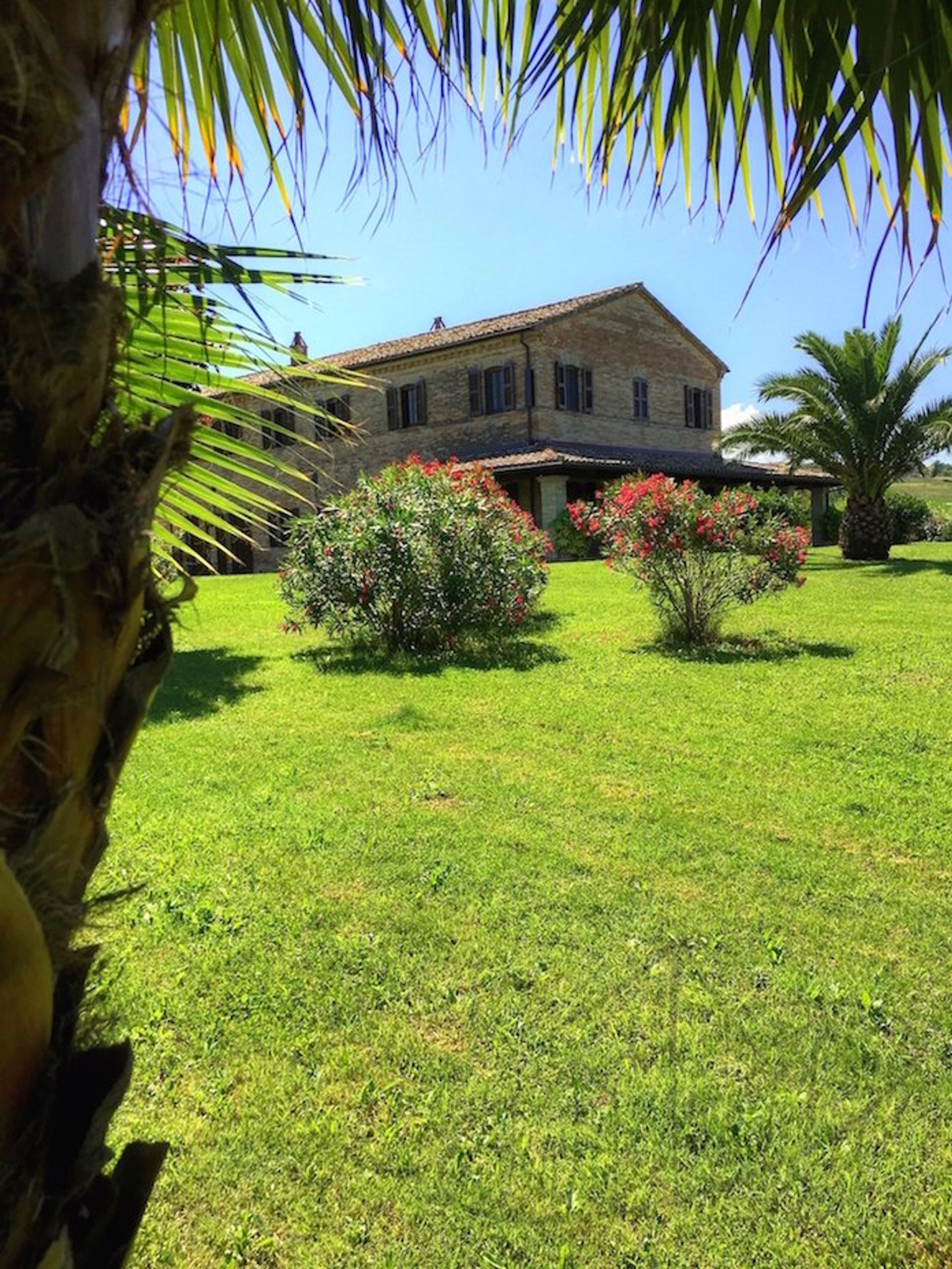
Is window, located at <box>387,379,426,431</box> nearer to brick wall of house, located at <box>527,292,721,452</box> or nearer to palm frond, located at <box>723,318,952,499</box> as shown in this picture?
brick wall of house, located at <box>527,292,721,452</box>

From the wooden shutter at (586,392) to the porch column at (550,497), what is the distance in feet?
15.4

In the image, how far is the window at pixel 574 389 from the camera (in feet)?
89.5

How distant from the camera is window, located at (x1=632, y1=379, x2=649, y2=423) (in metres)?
30.4

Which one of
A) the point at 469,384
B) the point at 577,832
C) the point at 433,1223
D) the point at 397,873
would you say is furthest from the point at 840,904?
the point at 469,384

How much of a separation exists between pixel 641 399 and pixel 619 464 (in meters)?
6.85

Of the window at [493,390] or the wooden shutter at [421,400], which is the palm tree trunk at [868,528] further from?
the wooden shutter at [421,400]

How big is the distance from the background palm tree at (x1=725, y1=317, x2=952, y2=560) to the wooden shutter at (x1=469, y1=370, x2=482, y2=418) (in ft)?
27.8

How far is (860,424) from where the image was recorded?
22000 mm

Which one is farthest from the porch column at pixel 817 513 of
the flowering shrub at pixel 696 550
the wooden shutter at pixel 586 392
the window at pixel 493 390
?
the flowering shrub at pixel 696 550

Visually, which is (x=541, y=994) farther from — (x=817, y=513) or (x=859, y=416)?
(x=817, y=513)

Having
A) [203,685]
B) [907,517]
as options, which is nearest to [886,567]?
[907,517]

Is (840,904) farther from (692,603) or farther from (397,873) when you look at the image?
A: (692,603)

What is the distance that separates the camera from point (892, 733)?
271 inches

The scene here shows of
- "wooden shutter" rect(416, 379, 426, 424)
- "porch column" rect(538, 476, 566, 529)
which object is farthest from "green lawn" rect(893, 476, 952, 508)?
"porch column" rect(538, 476, 566, 529)
